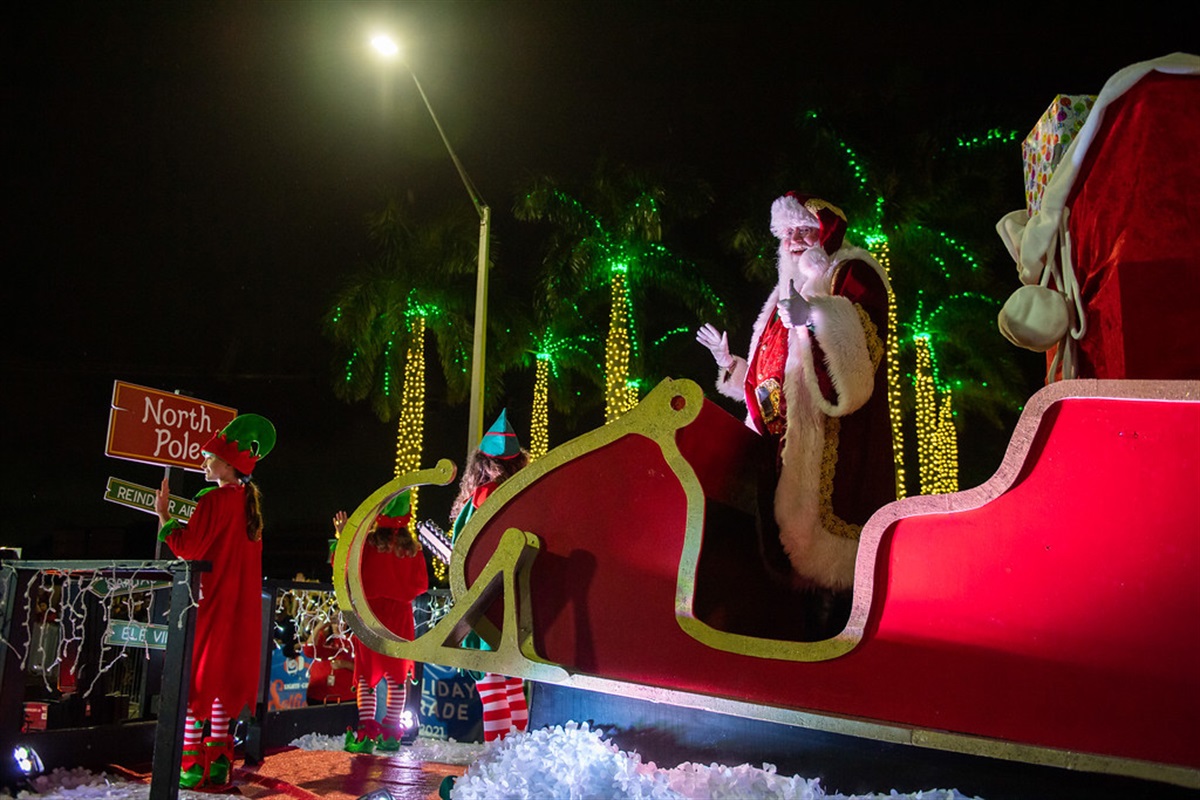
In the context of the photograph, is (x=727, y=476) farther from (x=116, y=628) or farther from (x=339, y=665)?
(x=339, y=665)

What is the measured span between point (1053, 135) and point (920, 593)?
1591 millimetres

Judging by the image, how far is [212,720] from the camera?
4586 mm

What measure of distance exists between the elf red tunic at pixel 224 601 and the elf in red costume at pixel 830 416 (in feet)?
10.3

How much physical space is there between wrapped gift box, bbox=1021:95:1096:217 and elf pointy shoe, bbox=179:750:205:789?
4.61 metres

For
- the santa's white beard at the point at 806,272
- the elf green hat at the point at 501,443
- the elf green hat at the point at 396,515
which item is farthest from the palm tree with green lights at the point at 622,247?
the santa's white beard at the point at 806,272

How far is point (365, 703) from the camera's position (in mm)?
6188

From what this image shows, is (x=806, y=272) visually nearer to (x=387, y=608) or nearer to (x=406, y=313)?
(x=387, y=608)

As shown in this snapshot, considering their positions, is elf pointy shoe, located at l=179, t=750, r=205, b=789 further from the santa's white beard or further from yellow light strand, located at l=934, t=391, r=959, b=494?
yellow light strand, located at l=934, t=391, r=959, b=494

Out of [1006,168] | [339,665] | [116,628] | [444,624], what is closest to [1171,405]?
[444,624]

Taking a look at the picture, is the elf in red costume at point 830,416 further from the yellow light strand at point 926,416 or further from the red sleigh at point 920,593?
the yellow light strand at point 926,416

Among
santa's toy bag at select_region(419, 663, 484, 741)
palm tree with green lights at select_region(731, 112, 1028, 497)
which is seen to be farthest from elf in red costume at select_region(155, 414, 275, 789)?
palm tree with green lights at select_region(731, 112, 1028, 497)

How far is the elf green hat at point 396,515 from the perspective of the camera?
20.9ft

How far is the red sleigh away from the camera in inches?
74.2

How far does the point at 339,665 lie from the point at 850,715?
622 cm
